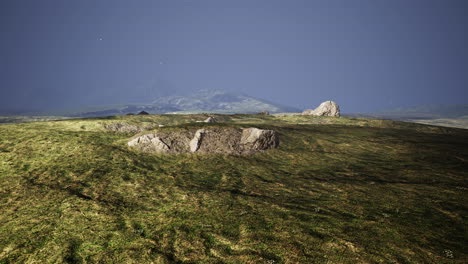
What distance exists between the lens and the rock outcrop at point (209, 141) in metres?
38.4

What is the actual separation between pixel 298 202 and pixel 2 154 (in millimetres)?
36768

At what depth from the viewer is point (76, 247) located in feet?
54.2

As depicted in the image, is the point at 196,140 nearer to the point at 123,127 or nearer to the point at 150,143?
the point at 150,143

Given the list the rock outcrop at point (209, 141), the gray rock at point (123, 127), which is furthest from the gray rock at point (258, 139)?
the gray rock at point (123, 127)

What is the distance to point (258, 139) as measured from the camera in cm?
4094

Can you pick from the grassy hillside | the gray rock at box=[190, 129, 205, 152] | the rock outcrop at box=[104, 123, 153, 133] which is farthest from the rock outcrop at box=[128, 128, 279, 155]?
the rock outcrop at box=[104, 123, 153, 133]

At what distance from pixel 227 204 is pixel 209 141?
18.2 metres

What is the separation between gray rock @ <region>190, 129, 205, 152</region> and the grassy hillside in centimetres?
232

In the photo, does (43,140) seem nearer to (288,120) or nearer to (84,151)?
(84,151)

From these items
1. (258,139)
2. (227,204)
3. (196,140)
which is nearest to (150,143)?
(196,140)

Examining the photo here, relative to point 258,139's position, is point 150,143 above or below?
below

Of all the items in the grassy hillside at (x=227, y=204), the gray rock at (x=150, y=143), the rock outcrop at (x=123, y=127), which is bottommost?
the grassy hillside at (x=227, y=204)

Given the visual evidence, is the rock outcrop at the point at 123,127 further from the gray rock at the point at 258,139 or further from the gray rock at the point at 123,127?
the gray rock at the point at 258,139

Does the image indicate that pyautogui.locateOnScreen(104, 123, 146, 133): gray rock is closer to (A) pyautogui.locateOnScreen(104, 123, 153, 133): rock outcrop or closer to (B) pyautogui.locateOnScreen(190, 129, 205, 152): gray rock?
(A) pyautogui.locateOnScreen(104, 123, 153, 133): rock outcrop
